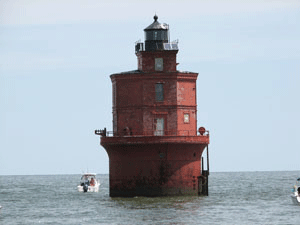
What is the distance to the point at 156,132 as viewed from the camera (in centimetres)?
7219

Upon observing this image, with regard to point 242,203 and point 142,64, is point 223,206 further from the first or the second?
point 142,64

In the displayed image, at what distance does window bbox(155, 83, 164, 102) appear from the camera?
238ft

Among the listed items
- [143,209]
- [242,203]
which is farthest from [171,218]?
[242,203]

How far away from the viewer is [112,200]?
7450cm

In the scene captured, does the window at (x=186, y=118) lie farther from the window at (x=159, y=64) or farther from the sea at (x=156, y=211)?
the sea at (x=156, y=211)

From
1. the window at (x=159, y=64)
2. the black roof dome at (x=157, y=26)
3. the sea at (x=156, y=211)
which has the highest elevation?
the black roof dome at (x=157, y=26)

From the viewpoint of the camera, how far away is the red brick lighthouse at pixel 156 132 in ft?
234

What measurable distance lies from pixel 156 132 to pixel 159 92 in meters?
3.29

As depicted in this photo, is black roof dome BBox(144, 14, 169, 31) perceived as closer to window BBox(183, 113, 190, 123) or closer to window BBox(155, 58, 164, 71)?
window BBox(155, 58, 164, 71)

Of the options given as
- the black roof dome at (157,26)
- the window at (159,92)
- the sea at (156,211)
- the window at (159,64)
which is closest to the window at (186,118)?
the window at (159,92)

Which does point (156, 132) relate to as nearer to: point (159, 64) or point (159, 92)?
point (159, 92)

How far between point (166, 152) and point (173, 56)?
8341 mm

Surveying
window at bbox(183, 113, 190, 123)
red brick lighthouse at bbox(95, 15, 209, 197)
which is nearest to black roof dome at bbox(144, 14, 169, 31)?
red brick lighthouse at bbox(95, 15, 209, 197)

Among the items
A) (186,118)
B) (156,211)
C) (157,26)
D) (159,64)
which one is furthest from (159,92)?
(156,211)
